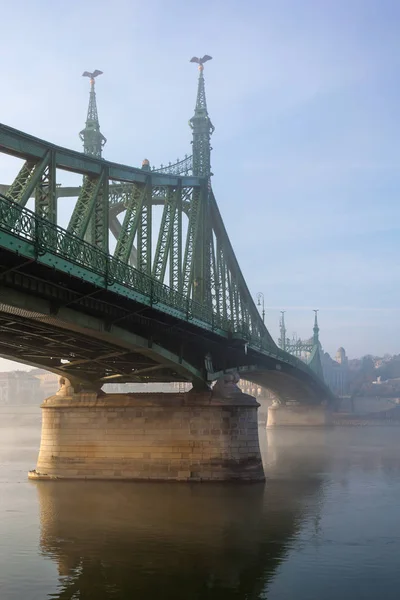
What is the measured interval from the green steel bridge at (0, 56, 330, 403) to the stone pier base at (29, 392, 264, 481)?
6.47 ft

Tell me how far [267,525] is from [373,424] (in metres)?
111

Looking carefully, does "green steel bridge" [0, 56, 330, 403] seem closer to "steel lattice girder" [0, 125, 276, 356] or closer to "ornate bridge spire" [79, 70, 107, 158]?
"steel lattice girder" [0, 125, 276, 356]

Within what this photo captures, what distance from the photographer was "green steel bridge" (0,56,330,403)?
26547 millimetres

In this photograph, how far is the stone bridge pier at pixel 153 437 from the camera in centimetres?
4488

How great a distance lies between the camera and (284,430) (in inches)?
4525

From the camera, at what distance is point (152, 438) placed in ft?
150

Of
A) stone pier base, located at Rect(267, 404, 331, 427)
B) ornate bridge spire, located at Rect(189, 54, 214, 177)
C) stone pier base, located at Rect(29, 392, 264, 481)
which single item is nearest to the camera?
stone pier base, located at Rect(29, 392, 264, 481)

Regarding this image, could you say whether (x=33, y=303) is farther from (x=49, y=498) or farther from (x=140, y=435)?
(x=140, y=435)

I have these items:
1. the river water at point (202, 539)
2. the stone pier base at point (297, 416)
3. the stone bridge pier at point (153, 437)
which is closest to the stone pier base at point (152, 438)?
the stone bridge pier at point (153, 437)

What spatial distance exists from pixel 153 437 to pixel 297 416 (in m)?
78.6

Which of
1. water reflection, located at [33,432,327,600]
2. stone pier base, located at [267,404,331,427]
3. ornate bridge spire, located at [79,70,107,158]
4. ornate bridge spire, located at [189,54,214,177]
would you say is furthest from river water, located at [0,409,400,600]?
stone pier base, located at [267,404,331,427]

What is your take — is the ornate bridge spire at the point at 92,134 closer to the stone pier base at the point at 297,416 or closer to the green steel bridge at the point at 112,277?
the green steel bridge at the point at 112,277

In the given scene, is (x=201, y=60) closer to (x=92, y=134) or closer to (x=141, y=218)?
(x=92, y=134)

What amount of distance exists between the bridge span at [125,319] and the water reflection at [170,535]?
2912mm
